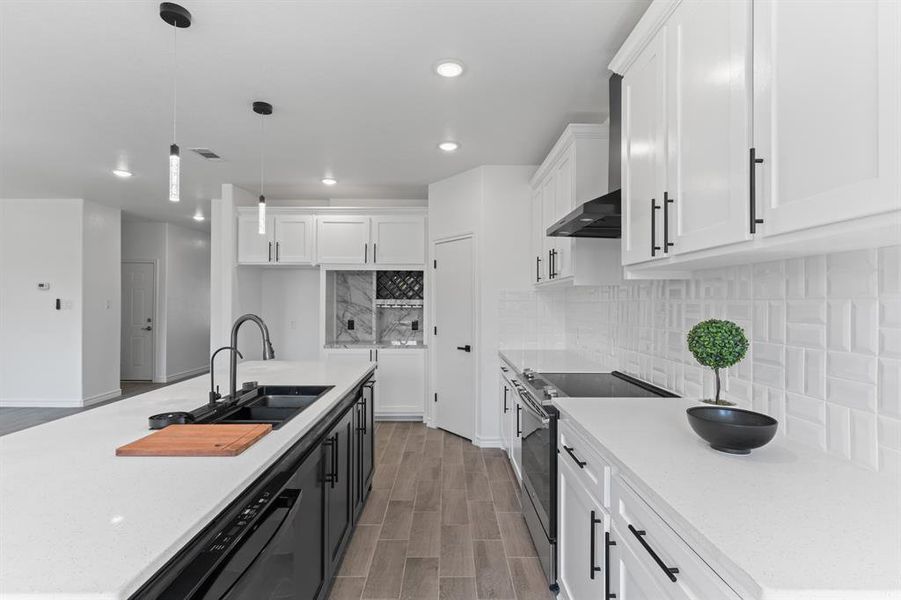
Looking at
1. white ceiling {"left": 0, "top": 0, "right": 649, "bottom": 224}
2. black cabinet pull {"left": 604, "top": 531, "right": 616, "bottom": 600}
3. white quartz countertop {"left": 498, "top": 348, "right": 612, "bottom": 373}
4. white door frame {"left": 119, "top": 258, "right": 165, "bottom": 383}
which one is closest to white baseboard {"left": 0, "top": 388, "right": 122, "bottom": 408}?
white door frame {"left": 119, "top": 258, "right": 165, "bottom": 383}

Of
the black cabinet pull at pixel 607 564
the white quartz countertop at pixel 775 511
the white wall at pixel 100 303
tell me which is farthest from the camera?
the white wall at pixel 100 303

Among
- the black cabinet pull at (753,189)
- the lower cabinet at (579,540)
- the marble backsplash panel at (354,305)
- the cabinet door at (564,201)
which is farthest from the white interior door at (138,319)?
the black cabinet pull at (753,189)

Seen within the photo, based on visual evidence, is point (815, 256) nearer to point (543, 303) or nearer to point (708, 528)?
point (708, 528)

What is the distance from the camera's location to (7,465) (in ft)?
3.92

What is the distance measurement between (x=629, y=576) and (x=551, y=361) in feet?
7.08

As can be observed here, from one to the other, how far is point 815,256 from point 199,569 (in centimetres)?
179

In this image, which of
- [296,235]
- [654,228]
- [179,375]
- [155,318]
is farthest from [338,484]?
[179,375]

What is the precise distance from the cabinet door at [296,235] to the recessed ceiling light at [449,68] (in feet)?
10.1

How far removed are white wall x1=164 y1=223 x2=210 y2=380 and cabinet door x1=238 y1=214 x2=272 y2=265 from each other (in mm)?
3138

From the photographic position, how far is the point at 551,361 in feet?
11.0

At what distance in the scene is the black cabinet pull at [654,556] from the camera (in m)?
0.97

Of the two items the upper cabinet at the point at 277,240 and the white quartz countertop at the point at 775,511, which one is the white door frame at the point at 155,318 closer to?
the upper cabinet at the point at 277,240

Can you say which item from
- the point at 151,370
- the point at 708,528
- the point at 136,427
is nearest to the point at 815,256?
the point at 708,528

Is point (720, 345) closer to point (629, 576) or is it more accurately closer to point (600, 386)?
point (629, 576)
